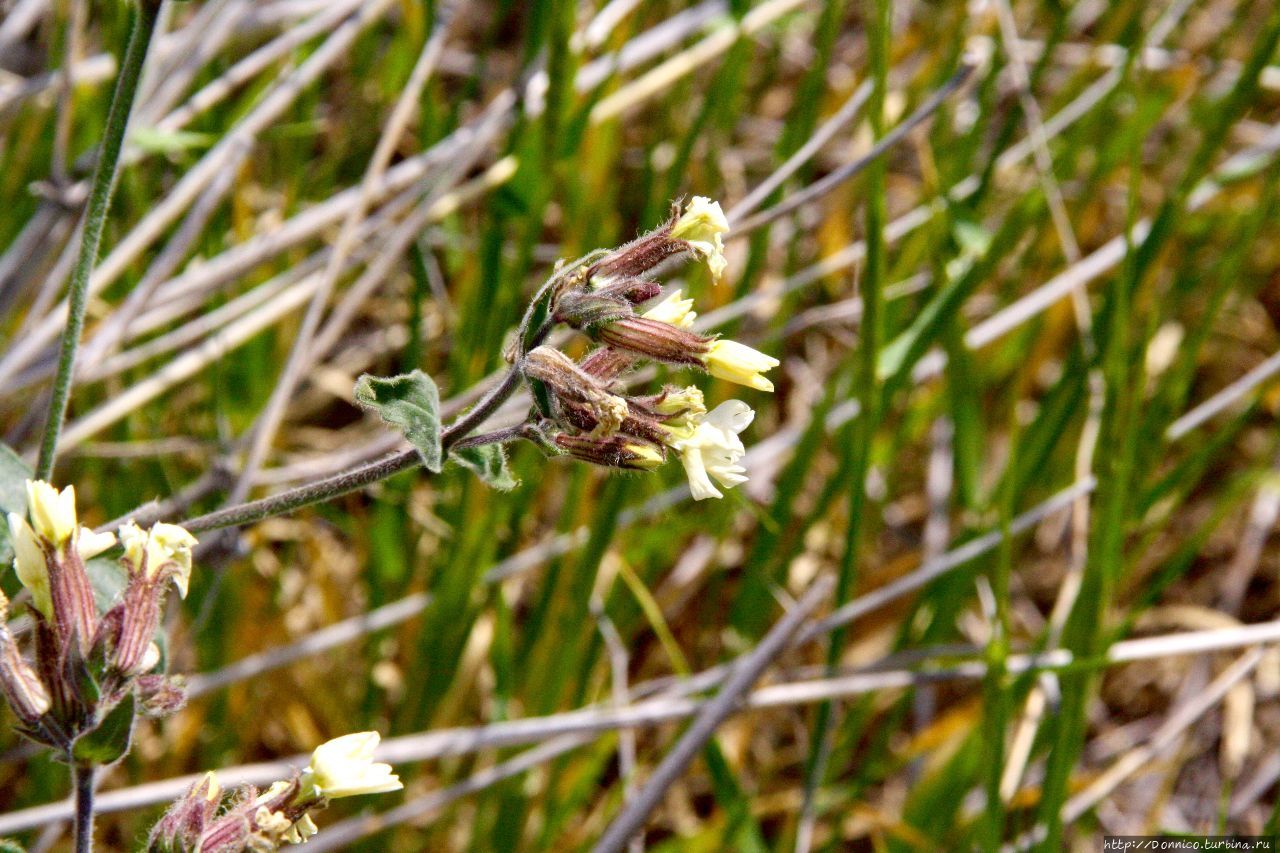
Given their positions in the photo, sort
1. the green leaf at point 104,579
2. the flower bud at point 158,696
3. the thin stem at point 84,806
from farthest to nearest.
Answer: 1. the green leaf at point 104,579
2. the flower bud at point 158,696
3. the thin stem at point 84,806

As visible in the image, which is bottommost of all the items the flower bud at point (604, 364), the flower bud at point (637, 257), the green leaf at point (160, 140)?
the flower bud at point (604, 364)

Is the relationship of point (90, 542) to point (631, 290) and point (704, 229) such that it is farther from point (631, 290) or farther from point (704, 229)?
point (704, 229)

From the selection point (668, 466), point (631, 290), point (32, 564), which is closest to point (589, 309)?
point (631, 290)

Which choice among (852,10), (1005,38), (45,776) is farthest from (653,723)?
(852,10)

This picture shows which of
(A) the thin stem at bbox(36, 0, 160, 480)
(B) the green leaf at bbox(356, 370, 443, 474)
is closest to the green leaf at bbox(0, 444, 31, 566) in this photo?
(A) the thin stem at bbox(36, 0, 160, 480)

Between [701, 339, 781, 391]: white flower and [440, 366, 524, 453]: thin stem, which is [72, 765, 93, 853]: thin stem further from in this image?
[701, 339, 781, 391]: white flower

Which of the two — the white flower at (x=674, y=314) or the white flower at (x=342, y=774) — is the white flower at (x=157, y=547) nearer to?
the white flower at (x=342, y=774)

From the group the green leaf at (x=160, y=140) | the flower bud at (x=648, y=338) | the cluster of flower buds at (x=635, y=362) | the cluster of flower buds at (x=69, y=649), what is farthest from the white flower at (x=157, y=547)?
the green leaf at (x=160, y=140)
